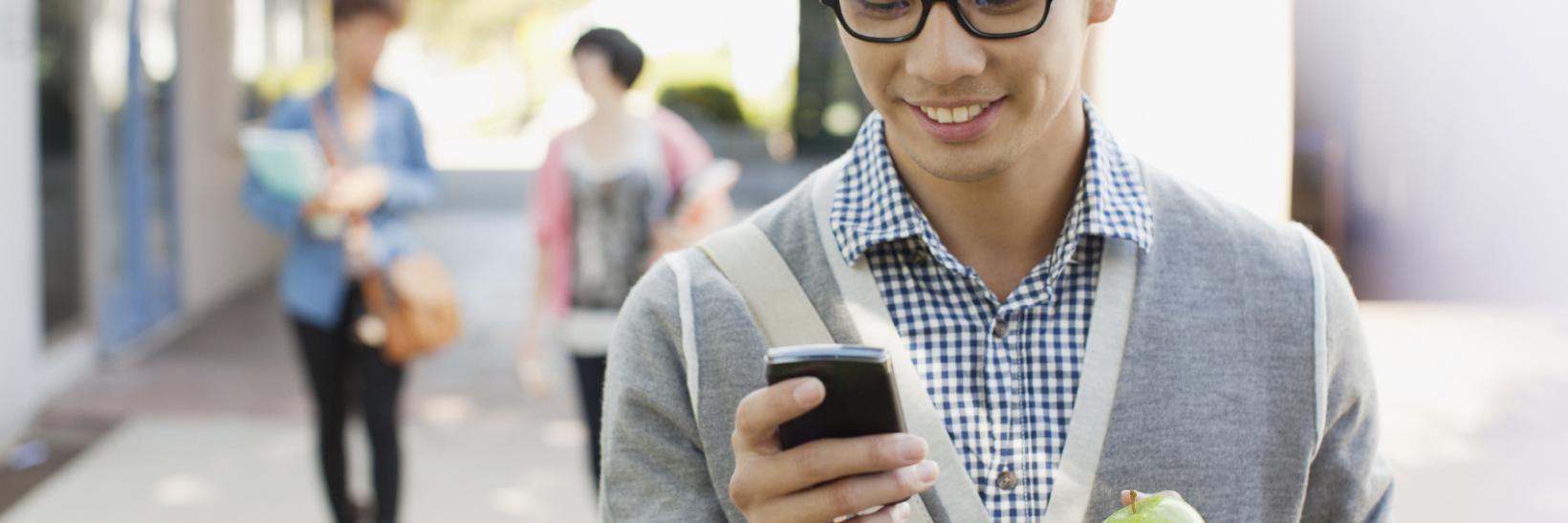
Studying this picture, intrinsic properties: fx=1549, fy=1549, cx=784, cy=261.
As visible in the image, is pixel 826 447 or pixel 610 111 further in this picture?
pixel 610 111

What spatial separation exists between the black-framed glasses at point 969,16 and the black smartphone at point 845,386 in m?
0.42

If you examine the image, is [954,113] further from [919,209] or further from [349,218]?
[349,218]

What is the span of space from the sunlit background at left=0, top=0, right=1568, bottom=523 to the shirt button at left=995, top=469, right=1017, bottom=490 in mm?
2510

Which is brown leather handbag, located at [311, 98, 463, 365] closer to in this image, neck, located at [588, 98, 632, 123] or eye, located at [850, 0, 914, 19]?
neck, located at [588, 98, 632, 123]

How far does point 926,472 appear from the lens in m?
1.44

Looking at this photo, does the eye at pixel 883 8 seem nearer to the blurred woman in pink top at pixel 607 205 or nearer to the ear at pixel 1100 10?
the ear at pixel 1100 10

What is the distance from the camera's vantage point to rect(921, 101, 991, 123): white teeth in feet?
5.54

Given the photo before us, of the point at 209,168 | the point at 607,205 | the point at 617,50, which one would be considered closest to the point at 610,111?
→ the point at 617,50

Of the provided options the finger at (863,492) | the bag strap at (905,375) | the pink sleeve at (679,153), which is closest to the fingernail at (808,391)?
the finger at (863,492)

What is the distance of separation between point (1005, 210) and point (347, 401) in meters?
3.74

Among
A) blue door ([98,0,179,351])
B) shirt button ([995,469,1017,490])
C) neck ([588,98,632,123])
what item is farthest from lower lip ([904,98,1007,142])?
blue door ([98,0,179,351])

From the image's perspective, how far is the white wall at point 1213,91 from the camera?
13.5 feet

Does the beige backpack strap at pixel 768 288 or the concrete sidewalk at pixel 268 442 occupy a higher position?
the beige backpack strap at pixel 768 288

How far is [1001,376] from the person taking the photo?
1731mm
